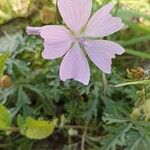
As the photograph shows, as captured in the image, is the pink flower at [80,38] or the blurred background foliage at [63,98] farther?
the blurred background foliage at [63,98]

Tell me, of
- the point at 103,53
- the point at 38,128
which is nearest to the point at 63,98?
the point at 38,128

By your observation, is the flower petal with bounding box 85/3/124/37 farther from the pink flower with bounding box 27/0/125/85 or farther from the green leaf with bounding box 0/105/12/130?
the green leaf with bounding box 0/105/12/130

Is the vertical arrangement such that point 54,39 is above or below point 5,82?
above

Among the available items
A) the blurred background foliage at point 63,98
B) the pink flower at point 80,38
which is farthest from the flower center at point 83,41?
the blurred background foliage at point 63,98

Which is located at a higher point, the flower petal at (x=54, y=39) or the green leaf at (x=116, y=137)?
the flower petal at (x=54, y=39)

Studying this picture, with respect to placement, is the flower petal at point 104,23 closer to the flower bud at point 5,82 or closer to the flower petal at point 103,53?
the flower petal at point 103,53

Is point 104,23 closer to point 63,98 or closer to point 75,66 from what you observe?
point 75,66

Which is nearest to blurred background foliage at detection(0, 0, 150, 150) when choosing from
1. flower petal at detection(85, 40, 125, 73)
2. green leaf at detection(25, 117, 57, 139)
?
green leaf at detection(25, 117, 57, 139)
